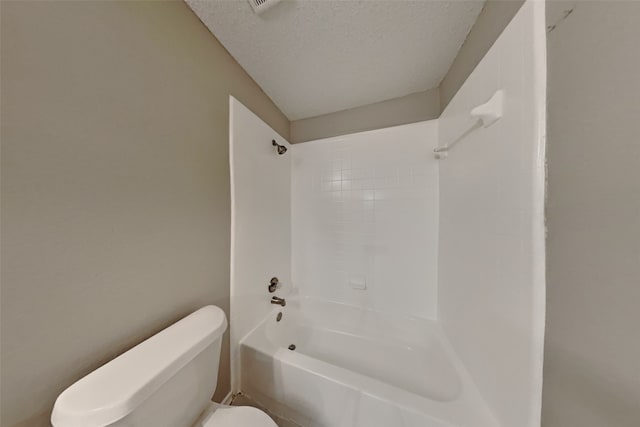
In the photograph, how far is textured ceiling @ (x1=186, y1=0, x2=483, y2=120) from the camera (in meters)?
0.83

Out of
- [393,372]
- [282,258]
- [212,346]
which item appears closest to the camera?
[212,346]

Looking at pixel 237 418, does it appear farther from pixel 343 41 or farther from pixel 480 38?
pixel 480 38

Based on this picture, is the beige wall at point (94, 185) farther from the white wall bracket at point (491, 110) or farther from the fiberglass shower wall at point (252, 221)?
the white wall bracket at point (491, 110)

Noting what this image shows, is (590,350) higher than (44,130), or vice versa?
(44,130)

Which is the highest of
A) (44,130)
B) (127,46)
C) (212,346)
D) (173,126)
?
(127,46)

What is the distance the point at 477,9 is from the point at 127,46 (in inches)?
57.5

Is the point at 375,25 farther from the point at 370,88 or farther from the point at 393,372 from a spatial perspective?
the point at 393,372

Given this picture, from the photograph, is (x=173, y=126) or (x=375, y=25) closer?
(x=173, y=126)

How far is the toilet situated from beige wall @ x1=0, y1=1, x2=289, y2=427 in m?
0.10

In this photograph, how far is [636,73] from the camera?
1.13 ft

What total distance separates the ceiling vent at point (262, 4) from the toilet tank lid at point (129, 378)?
4.50 ft

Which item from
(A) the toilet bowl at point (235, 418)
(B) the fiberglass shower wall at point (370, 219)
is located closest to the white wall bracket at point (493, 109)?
(B) the fiberglass shower wall at point (370, 219)

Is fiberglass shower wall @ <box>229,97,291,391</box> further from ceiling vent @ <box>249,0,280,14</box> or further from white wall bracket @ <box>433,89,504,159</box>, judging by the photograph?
white wall bracket @ <box>433,89,504,159</box>

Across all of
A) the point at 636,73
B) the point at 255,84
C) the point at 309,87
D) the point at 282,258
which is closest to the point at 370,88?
the point at 309,87
